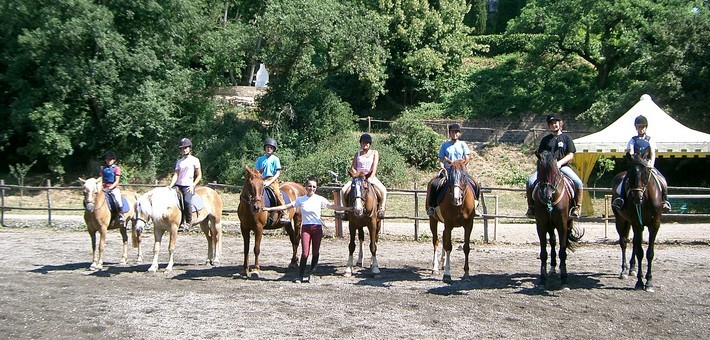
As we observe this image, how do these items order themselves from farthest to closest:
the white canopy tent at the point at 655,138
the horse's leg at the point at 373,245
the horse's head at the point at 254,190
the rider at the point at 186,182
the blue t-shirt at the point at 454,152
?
the white canopy tent at the point at 655,138 < the rider at the point at 186,182 < the horse's leg at the point at 373,245 < the blue t-shirt at the point at 454,152 < the horse's head at the point at 254,190

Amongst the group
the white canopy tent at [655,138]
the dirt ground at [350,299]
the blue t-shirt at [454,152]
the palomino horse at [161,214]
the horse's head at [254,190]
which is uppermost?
the white canopy tent at [655,138]

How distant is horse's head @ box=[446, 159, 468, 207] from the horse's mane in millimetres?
1326

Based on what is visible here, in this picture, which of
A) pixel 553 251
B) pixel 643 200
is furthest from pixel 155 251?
pixel 643 200

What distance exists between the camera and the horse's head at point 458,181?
1156 centimetres

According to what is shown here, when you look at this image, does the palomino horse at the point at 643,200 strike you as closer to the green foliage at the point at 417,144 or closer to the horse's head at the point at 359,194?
the horse's head at the point at 359,194

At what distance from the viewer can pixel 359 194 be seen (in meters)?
12.0

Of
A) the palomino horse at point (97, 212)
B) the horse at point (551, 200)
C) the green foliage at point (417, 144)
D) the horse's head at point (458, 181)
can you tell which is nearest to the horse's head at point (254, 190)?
the palomino horse at point (97, 212)

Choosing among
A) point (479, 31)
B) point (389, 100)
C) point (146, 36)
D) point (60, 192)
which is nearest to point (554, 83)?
point (389, 100)

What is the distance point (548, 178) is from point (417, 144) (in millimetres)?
21967

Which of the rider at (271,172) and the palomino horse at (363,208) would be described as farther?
the rider at (271,172)

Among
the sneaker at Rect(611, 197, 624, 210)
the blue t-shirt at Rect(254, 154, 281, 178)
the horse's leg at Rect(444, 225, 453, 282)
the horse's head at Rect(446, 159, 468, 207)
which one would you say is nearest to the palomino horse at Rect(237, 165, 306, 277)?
the blue t-shirt at Rect(254, 154, 281, 178)

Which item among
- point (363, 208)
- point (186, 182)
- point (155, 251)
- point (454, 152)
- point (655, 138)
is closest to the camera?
point (363, 208)

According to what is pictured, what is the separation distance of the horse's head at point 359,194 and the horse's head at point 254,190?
1649mm

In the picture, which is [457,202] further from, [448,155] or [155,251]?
[155,251]
